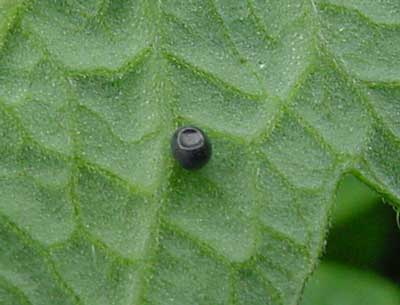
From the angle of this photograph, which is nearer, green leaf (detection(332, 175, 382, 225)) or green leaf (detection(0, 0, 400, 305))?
green leaf (detection(0, 0, 400, 305))

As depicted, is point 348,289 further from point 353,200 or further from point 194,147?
point 194,147

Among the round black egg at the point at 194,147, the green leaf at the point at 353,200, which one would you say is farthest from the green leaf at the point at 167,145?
the green leaf at the point at 353,200

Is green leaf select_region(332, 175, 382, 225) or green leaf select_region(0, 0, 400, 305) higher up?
green leaf select_region(0, 0, 400, 305)

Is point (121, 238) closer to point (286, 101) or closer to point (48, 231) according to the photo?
point (48, 231)

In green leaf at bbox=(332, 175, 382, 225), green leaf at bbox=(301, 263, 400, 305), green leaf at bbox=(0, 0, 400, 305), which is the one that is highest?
green leaf at bbox=(0, 0, 400, 305)

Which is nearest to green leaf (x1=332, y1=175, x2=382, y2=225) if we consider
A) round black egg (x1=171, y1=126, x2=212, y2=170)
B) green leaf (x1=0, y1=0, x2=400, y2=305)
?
green leaf (x1=0, y1=0, x2=400, y2=305)

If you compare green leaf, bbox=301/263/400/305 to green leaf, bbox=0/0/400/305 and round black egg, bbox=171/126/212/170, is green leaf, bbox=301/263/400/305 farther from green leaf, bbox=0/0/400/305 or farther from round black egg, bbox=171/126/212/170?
round black egg, bbox=171/126/212/170

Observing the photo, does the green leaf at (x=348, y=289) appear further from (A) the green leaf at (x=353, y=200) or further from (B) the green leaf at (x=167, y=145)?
(B) the green leaf at (x=167, y=145)

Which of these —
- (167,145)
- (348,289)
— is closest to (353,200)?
(348,289)
